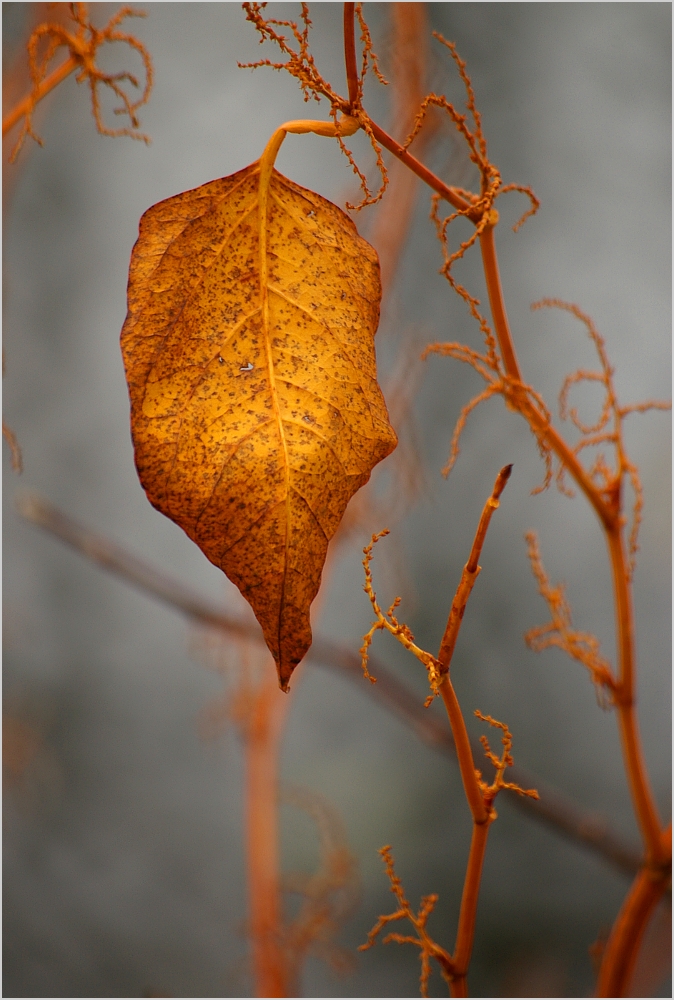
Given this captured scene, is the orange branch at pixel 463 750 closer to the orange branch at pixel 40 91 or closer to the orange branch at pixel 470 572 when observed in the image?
the orange branch at pixel 470 572

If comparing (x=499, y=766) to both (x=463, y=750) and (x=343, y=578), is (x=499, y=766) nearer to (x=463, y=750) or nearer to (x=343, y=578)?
(x=463, y=750)

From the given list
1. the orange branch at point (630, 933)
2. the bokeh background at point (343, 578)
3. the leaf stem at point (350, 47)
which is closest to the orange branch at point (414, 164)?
the leaf stem at point (350, 47)

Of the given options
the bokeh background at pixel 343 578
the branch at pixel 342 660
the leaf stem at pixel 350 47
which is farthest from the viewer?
the bokeh background at pixel 343 578

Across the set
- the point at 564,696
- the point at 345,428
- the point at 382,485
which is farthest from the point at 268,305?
the point at 564,696

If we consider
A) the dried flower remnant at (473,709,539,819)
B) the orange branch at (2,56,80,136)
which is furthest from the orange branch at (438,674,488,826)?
the orange branch at (2,56,80,136)

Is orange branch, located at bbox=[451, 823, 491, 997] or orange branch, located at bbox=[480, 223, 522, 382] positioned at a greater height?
orange branch, located at bbox=[480, 223, 522, 382]

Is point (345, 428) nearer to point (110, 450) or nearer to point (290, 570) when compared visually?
point (290, 570)

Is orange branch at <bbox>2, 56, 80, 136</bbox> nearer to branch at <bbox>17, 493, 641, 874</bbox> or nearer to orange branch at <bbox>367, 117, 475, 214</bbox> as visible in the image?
orange branch at <bbox>367, 117, 475, 214</bbox>

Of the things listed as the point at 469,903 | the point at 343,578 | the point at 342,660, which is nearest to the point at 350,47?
the point at 469,903
